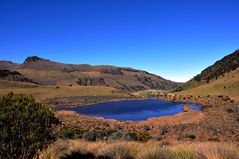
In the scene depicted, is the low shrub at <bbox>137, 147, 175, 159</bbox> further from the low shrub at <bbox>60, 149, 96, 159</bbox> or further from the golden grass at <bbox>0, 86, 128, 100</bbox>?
the golden grass at <bbox>0, 86, 128, 100</bbox>

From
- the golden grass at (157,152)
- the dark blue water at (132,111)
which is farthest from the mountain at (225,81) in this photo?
the golden grass at (157,152)

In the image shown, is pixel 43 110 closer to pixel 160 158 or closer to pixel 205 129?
pixel 160 158

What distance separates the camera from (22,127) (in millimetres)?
7848

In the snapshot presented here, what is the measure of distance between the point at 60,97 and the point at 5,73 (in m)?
68.5

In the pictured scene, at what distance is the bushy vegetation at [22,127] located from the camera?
7594 millimetres

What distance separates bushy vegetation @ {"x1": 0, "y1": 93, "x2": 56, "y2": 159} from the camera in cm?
759

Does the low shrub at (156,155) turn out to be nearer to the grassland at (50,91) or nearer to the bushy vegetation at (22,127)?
the bushy vegetation at (22,127)

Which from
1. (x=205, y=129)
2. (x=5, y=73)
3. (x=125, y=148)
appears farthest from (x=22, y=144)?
(x=5, y=73)

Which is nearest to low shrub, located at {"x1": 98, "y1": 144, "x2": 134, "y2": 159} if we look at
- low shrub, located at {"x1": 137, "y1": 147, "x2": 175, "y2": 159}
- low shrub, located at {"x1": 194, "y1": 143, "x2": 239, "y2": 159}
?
low shrub, located at {"x1": 137, "y1": 147, "x2": 175, "y2": 159}

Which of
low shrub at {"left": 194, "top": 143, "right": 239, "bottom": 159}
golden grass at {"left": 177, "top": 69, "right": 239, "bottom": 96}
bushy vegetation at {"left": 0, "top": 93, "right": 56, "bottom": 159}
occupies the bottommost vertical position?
low shrub at {"left": 194, "top": 143, "right": 239, "bottom": 159}

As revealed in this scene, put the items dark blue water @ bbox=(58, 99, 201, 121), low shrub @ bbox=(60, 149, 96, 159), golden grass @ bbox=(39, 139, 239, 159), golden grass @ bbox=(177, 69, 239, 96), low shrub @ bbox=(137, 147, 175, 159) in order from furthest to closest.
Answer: golden grass @ bbox=(177, 69, 239, 96)
dark blue water @ bbox=(58, 99, 201, 121)
low shrub @ bbox=(60, 149, 96, 159)
low shrub @ bbox=(137, 147, 175, 159)
golden grass @ bbox=(39, 139, 239, 159)

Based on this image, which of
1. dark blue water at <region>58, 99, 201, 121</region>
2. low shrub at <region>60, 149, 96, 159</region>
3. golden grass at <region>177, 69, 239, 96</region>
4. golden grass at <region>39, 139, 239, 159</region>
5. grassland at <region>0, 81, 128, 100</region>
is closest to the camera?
golden grass at <region>39, 139, 239, 159</region>

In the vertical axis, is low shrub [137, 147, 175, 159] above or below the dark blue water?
above

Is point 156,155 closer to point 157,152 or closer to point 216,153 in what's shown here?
point 157,152
